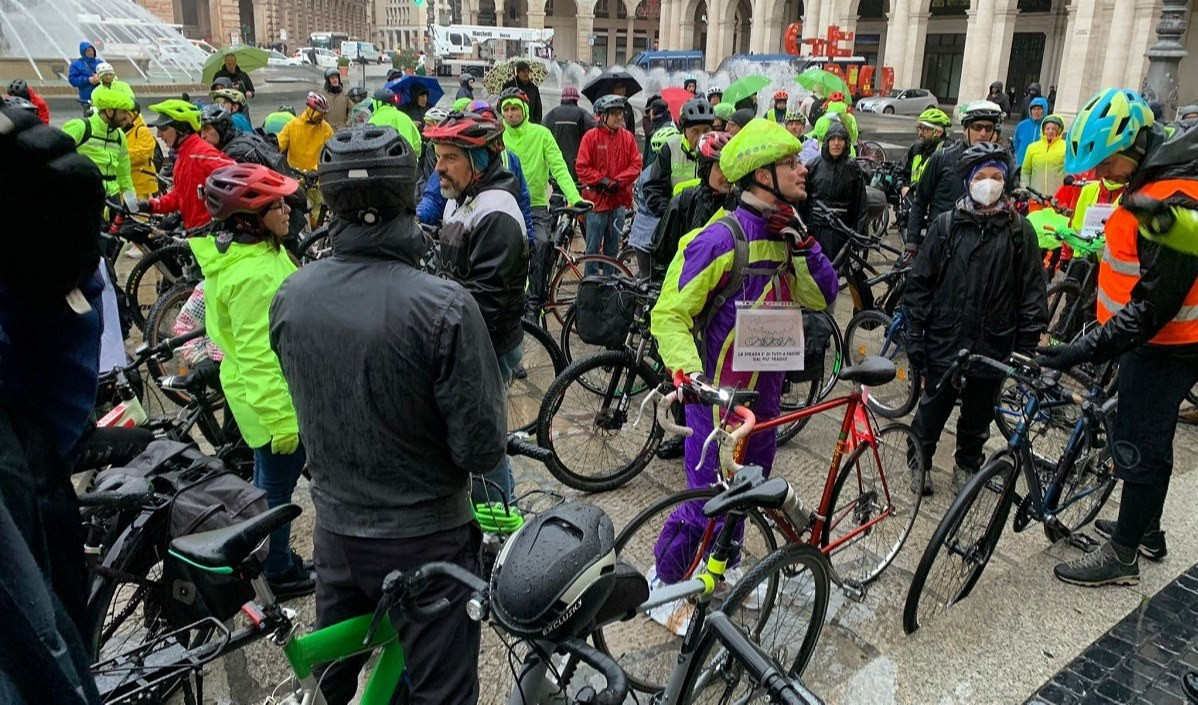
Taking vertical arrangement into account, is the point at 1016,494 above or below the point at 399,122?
below

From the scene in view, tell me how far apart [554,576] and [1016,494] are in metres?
3.09

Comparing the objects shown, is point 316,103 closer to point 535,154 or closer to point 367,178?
point 535,154

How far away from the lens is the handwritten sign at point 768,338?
11.3 feet

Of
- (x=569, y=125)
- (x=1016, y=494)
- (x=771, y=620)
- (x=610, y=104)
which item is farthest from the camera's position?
(x=569, y=125)

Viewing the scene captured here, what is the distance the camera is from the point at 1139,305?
340 cm

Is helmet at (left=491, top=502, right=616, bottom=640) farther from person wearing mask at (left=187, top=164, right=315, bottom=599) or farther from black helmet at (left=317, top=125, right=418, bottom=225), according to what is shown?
person wearing mask at (left=187, top=164, right=315, bottom=599)

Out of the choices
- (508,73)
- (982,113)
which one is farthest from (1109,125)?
(508,73)

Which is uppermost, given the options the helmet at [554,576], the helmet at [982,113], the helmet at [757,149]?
the helmet at [982,113]

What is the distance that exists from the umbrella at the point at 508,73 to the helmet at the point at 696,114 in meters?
4.14

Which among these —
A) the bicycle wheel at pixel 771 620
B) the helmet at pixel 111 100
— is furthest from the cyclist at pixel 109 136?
the bicycle wheel at pixel 771 620

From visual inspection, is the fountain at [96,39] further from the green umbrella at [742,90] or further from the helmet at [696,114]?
the helmet at [696,114]

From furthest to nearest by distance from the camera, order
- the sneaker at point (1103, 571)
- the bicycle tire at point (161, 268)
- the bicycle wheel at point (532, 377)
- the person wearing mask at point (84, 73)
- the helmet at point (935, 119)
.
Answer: the person wearing mask at point (84, 73) < the helmet at point (935, 119) < the bicycle tire at point (161, 268) < the bicycle wheel at point (532, 377) < the sneaker at point (1103, 571)

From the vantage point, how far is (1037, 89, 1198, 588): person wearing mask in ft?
11.0

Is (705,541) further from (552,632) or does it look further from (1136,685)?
(1136,685)
